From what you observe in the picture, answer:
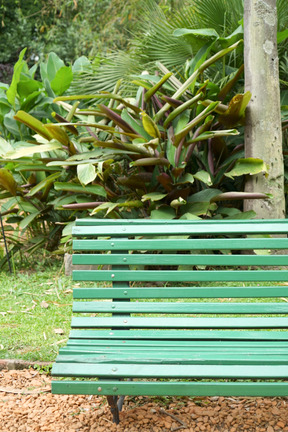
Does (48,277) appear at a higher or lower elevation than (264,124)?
lower

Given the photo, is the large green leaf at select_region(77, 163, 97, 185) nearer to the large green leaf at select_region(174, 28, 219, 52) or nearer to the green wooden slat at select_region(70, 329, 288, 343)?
the large green leaf at select_region(174, 28, 219, 52)

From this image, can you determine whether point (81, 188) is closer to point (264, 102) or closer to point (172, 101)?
point (172, 101)

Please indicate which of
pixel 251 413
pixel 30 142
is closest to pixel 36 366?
pixel 251 413

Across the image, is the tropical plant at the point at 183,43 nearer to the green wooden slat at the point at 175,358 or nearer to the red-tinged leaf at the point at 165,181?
the red-tinged leaf at the point at 165,181

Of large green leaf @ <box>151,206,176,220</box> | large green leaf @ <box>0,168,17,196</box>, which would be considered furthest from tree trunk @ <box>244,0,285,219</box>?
large green leaf @ <box>0,168,17,196</box>

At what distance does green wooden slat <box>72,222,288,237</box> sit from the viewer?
8.17ft

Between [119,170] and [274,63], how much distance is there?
167cm

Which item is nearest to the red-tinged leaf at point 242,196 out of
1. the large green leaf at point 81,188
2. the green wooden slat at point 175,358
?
the large green leaf at point 81,188

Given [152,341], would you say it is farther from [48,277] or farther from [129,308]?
[48,277]

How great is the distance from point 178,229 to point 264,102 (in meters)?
2.69

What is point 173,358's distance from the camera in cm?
211

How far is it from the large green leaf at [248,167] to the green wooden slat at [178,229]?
6.83 ft

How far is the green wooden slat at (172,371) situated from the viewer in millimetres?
2010

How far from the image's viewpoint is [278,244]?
2477 millimetres
